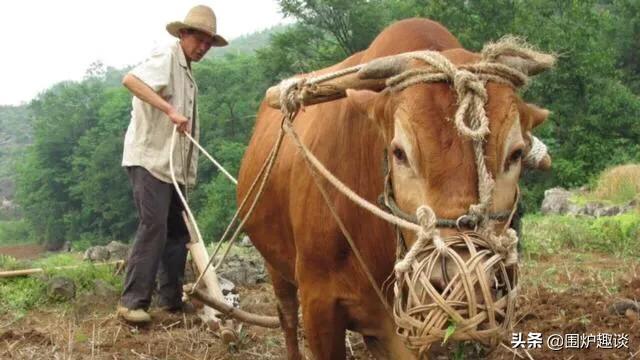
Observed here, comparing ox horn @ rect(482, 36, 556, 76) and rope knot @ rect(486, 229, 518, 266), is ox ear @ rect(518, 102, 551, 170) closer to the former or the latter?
ox horn @ rect(482, 36, 556, 76)

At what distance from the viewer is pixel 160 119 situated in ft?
17.9

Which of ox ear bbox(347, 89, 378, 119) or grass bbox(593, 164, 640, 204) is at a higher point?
ox ear bbox(347, 89, 378, 119)

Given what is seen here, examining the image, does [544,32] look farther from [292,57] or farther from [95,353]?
[95,353]

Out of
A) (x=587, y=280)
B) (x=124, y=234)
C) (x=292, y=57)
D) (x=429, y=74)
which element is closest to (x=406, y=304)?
(x=429, y=74)

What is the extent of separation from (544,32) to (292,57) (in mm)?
12784

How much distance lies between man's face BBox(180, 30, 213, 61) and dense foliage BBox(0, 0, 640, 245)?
13780 millimetres

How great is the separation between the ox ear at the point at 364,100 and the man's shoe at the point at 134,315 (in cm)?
314

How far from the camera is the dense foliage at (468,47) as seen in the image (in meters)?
32.2

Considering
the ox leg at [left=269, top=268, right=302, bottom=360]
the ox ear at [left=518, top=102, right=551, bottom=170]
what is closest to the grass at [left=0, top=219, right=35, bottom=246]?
the ox leg at [left=269, top=268, right=302, bottom=360]

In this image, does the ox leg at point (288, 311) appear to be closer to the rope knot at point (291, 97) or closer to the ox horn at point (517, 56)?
the rope knot at point (291, 97)

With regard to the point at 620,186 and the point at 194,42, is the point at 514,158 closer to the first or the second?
the point at 194,42

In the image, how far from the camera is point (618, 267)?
322 inches

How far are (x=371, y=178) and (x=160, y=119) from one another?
2684mm

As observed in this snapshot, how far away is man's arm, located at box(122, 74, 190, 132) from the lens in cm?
500
